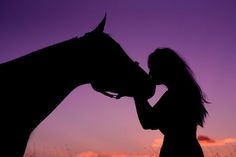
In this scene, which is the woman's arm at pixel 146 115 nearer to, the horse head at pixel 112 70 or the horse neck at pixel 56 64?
the horse head at pixel 112 70

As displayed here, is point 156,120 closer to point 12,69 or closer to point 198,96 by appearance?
point 198,96

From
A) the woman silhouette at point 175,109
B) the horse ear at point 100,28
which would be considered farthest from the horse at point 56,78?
the woman silhouette at point 175,109

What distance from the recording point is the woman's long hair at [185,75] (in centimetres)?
364

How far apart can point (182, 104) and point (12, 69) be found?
208 cm

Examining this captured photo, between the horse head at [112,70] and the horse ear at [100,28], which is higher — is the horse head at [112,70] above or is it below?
below

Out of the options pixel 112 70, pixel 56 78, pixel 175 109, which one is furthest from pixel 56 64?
pixel 175 109

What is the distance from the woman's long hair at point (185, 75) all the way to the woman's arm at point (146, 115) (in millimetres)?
516

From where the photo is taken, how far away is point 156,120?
3.49 meters

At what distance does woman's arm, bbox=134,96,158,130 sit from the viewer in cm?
351

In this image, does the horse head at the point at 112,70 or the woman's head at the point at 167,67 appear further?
the horse head at the point at 112,70

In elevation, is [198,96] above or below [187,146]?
above

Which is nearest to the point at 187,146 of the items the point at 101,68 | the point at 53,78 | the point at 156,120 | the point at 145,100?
A: the point at 156,120

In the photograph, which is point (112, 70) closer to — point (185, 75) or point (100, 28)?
point (100, 28)

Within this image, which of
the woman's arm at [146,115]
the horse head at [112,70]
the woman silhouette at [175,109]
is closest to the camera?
the woman silhouette at [175,109]
